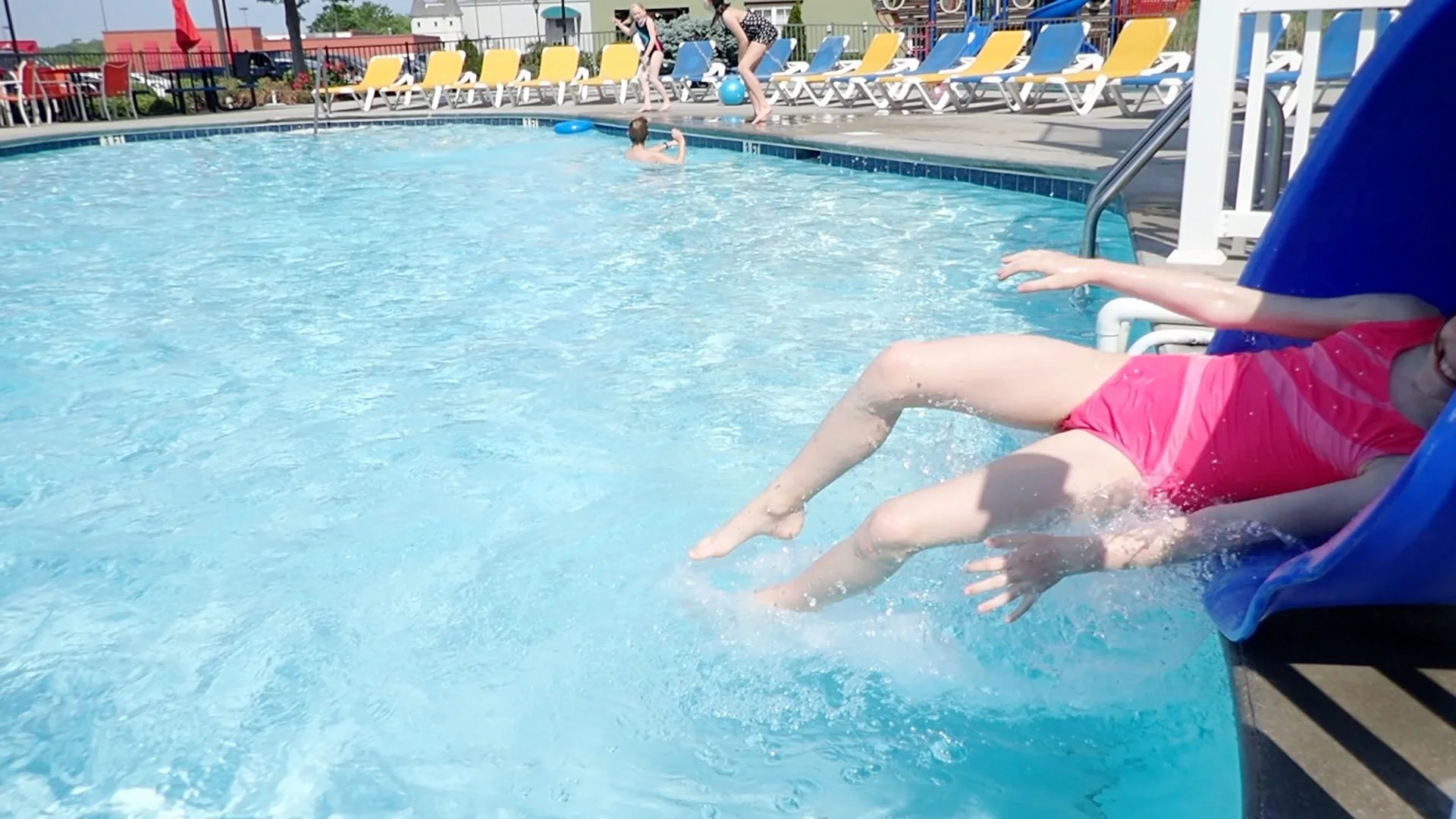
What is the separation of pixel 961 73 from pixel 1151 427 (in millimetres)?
11371

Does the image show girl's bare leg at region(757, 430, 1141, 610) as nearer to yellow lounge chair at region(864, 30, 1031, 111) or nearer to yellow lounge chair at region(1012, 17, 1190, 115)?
yellow lounge chair at region(1012, 17, 1190, 115)

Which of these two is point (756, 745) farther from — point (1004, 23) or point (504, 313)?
point (1004, 23)

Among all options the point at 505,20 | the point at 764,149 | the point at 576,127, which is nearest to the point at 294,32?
the point at 576,127

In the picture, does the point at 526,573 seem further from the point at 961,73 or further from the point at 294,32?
the point at 294,32

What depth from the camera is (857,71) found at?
567 inches

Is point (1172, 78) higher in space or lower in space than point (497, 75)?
lower

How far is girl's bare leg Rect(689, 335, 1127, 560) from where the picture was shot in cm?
218

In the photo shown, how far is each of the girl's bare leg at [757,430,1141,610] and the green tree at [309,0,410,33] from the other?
92779 mm

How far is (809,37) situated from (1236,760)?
29.8 metres

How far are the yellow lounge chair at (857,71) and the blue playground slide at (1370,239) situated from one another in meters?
Result: 12.0

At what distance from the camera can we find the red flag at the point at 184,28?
19.9 metres

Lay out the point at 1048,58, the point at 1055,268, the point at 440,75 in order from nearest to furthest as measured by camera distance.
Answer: the point at 1055,268 < the point at 1048,58 < the point at 440,75

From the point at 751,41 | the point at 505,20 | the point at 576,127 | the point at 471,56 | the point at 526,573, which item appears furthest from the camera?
the point at 505,20

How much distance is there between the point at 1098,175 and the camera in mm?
6555
